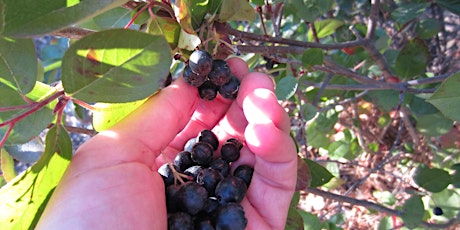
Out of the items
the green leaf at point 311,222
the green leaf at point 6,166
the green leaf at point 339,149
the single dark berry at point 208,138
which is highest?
the single dark berry at point 208,138

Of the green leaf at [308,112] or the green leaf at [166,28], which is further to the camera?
the green leaf at [308,112]

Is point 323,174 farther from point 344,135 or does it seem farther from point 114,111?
point 344,135

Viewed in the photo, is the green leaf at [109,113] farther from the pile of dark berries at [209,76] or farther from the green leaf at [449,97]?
the green leaf at [449,97]

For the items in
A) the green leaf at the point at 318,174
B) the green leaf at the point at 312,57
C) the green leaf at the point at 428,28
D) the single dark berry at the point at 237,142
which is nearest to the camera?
the single dark berry at the point at 237,142

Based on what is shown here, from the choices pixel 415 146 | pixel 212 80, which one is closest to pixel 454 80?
pixel 212 80

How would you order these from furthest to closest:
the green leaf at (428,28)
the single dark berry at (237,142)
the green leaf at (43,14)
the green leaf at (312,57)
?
1. the green leaf at (428,28)
2. the green leaf at (312,57)
3. the single dark berry at (237,142)
4. the green leaf at (43,14)

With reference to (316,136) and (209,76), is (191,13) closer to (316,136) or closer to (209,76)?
(209,76)

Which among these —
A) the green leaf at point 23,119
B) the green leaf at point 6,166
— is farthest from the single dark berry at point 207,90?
the green leaf at point 6,166

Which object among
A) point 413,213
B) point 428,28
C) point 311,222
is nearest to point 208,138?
point 311,222
